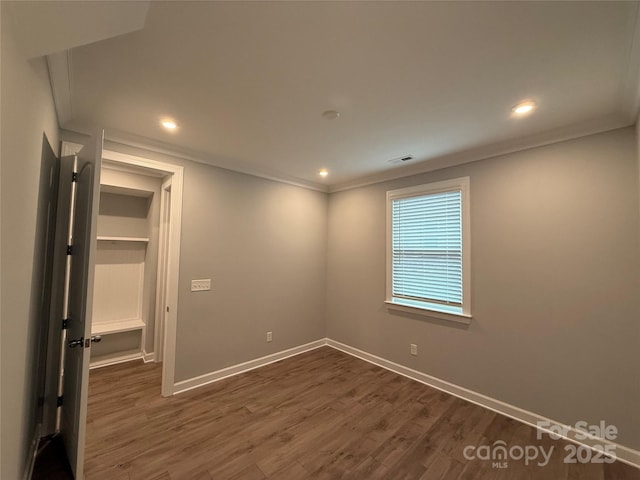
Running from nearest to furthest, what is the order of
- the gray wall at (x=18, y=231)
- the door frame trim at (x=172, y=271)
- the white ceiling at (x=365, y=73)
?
1. the gray wall at (x=18, y=231)
2. the white ceiling at (x=365, y=73)
3. the door frame trim at (x=172, y=271)

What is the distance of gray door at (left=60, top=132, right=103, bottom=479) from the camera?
1.65 meters

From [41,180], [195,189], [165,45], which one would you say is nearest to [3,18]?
[165,45]

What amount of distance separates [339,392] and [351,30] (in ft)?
10.4

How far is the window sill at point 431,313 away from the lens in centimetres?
289

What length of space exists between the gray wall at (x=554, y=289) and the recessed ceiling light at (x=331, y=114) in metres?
1.64

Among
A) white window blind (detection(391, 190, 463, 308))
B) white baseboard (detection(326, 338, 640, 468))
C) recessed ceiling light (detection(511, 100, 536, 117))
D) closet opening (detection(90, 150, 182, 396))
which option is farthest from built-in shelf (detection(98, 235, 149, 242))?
recessed ceiling light (detection(511, 100, 536, 117))

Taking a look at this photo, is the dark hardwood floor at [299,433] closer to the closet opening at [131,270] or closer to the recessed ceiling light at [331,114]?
the closet opening at [131,270]

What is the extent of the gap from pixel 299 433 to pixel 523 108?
126 inches

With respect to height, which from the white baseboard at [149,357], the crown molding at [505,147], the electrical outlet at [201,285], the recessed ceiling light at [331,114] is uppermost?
the recessed ceiling light at [331,114]

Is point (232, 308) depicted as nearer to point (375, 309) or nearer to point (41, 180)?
point (375, 309)

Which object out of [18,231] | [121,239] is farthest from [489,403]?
[121,239]

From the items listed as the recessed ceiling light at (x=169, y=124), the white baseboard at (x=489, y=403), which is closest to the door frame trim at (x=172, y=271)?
the recessed ceiling light at (x=169, y=124)

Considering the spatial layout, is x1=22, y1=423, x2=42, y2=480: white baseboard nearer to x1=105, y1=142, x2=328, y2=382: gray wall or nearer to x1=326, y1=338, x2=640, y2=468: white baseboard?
x1=105, y1=142, x2=328, y2=382: gray wall

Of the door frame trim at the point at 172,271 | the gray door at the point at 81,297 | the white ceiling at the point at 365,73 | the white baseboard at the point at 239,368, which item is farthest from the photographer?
the white baseboard at the point at 239,368
